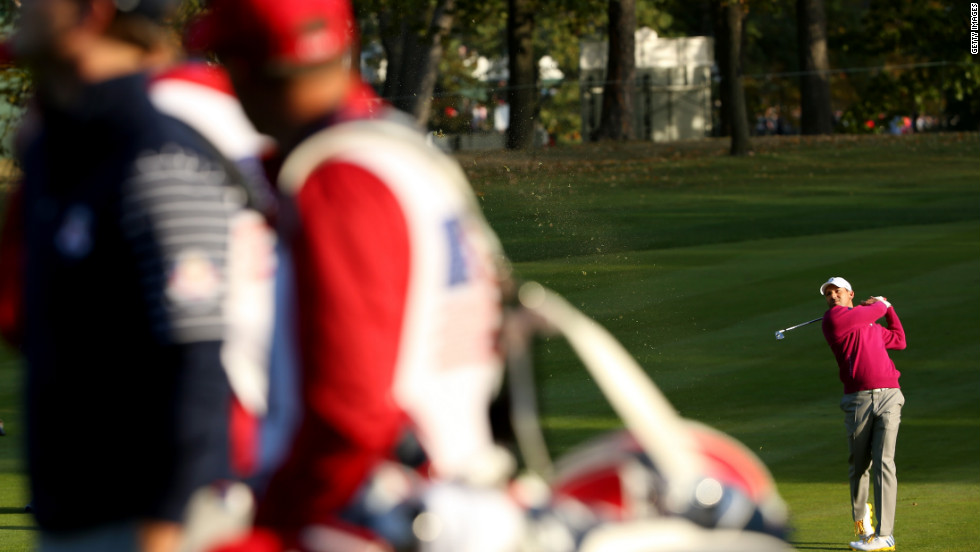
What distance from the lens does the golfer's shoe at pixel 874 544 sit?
510 inches

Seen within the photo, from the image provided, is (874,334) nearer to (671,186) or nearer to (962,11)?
(671,186)

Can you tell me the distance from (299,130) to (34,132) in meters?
0.51

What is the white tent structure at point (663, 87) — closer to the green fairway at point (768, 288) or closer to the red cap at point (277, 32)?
the green fairway at point (768, 288)

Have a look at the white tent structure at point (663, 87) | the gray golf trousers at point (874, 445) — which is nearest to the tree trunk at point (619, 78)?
the white tent structure at point (663, 87)

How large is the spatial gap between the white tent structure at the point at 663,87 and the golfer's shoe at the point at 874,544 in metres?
28.4

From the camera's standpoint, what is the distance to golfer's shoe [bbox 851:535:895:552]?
12.9m

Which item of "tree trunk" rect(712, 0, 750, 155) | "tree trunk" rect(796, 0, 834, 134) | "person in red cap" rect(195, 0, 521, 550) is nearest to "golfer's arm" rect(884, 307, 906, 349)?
"person in red cap" rect(195, 0, 521, 550)

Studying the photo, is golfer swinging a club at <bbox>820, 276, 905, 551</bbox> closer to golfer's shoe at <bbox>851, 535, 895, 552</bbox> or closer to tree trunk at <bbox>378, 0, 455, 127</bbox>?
golfer's shoe at <bbox>851, 535, 895, 552</bbox>

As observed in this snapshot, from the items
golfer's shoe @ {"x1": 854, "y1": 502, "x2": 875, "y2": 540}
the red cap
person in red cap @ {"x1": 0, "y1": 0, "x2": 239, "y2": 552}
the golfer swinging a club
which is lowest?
golfer's shoe @ {"x1": 854, "y1": 502, "x2": 875, "y2": 540}

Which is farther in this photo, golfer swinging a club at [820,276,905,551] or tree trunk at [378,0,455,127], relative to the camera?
tree trunk at [378,0,455,127]

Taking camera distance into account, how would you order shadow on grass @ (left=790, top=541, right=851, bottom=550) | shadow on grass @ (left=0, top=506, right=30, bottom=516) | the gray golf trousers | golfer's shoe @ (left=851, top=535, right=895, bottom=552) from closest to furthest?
golfer's shoe @ (left=851, top=535, right=895, bottom=552), shadow on grass @ (left=790, top=541, right=851, bottom=550), the gray golf trousers, shadow on grass @ (left=0, top=506, right=30, bottom=516)

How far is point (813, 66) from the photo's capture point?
4872 cm

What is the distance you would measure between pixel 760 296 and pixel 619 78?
19506mm

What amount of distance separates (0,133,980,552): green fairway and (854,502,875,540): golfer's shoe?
266 millimetres
